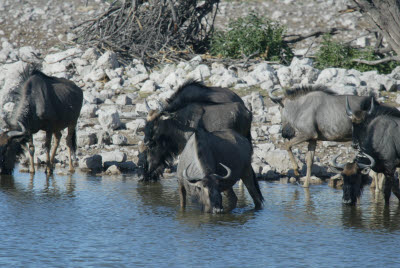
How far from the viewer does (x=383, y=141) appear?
11188 mm

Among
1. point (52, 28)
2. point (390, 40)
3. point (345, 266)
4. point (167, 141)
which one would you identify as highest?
point (52, 28)

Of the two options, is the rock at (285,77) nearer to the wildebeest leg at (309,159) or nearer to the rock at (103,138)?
the wildebeest leg at (309,159)

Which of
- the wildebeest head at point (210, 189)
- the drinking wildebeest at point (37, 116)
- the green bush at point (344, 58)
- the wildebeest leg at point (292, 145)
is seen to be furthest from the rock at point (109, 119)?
the green bush at point (344, 58)

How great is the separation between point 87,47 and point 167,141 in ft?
33.6

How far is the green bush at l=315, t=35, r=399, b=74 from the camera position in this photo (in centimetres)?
2050

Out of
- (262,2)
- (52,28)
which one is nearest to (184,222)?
(52,28)

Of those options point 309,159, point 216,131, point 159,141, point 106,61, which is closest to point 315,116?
point 309,159

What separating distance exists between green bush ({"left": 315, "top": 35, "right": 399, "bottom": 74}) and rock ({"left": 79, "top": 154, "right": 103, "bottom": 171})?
8.51 m

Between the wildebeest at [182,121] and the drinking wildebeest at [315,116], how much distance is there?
4.88ft

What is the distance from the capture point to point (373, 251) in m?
8.29

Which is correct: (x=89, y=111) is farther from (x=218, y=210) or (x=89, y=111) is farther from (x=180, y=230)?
(x=180, y=230)

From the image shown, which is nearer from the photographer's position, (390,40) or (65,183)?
(65,183)

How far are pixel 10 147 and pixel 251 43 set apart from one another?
9.62m

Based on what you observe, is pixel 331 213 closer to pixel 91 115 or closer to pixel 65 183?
pixel 65 183
